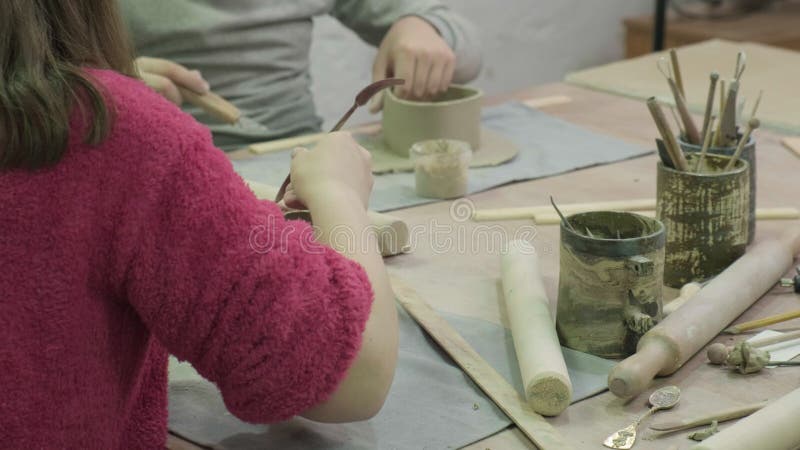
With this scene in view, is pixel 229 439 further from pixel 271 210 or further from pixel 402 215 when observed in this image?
pixel 402 215

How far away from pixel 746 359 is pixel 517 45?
8.57 feet

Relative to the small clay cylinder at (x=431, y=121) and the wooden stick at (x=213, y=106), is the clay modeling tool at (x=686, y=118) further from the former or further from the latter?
the wooden stick at (x=213, y=106)

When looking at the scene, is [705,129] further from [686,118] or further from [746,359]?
[746,359]

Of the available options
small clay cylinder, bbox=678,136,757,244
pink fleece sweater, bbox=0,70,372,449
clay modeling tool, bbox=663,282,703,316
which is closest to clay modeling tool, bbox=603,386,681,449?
clay modeling tool, bbox=663,282,703,316

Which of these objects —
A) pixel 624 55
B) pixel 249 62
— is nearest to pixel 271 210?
pixel 249 62

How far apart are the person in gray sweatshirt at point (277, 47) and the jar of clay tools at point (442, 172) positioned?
0.25 metres

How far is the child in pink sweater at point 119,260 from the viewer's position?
664 millimetres

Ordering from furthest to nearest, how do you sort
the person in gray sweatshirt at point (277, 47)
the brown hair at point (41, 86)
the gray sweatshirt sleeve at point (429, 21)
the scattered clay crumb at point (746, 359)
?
the gray sweatshirt sleeve at point (429, 21) → the person in gray sweatshirt at point (277, 47) → the scattered clay crumb at point (746, 359) → the brown hair at point (41, 86)

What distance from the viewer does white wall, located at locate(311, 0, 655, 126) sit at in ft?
9.63

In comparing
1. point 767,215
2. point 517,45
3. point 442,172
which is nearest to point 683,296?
point 767,215

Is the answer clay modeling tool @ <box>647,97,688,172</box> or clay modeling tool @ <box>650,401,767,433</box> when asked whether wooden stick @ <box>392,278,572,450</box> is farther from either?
clay modeling tool @ <box>647,97,688,172</box>

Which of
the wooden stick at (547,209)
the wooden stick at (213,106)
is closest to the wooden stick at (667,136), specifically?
the wooden stick at (547,209)

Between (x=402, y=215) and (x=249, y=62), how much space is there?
597mm

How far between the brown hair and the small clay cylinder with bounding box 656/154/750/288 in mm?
601
